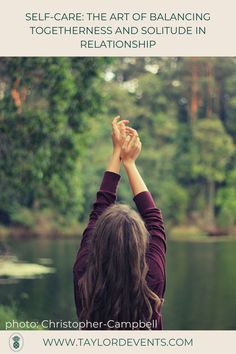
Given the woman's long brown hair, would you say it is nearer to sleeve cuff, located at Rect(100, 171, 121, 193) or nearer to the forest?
sleeve cuff, located at Rect(100, 171, 121, 193)

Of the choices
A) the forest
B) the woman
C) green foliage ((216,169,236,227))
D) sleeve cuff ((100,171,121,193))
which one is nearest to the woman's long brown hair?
the woman

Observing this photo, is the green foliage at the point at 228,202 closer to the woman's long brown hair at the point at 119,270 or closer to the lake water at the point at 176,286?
the lake water at the point at 176,286

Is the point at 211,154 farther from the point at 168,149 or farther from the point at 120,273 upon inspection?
the point at 120,273

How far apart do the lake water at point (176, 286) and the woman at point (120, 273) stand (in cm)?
573

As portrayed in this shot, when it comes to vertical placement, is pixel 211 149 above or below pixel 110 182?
above

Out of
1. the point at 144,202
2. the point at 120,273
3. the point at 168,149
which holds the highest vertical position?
the point at 168,149

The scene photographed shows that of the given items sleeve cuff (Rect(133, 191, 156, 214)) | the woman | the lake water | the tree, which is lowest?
the lake water

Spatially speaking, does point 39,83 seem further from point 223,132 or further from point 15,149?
point 223,132

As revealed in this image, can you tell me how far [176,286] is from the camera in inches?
372

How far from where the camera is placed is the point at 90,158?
13.0 metres

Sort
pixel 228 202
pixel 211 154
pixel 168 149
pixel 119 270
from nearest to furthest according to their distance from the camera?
pixel 119 270 < pixel 228 202 < pixel 211 154 < pixel 168 149

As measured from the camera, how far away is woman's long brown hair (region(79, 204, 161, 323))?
1254 mm

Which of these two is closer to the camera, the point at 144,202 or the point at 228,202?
the point at 144,202

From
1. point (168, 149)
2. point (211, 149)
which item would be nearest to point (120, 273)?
point (211, 149)
